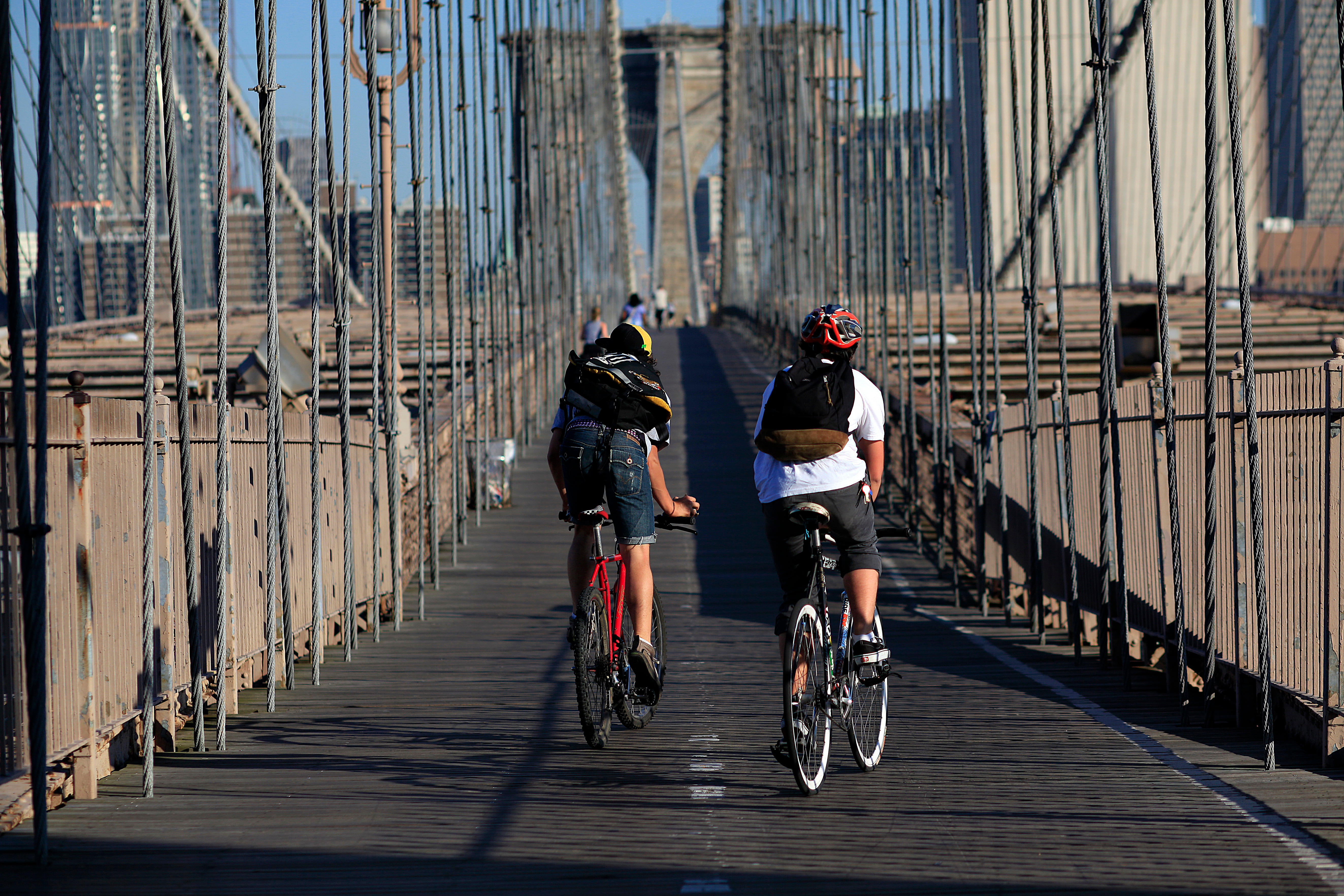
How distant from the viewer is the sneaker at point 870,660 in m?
5.45

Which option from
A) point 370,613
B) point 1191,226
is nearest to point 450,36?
point 370,613

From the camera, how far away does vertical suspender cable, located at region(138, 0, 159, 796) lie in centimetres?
532

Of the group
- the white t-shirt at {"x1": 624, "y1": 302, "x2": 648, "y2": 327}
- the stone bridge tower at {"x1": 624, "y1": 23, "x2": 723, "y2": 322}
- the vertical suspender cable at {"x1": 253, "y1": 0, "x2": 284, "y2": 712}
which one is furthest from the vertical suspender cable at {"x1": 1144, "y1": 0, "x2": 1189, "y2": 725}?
the stone bridge tower at {"x1": 624, "y1": 23, "x2": 723, "y2": 322}

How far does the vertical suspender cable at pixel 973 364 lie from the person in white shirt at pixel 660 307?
48.6 meters

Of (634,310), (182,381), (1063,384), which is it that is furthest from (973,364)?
(634,310)

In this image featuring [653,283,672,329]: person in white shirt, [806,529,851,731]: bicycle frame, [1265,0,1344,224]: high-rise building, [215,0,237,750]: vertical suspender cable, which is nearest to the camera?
[806,529,851,731]: bicycle frame

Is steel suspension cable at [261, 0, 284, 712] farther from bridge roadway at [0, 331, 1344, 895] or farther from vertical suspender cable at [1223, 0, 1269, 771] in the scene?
vertical suspender cable at [1223, 0, 1269, 771]

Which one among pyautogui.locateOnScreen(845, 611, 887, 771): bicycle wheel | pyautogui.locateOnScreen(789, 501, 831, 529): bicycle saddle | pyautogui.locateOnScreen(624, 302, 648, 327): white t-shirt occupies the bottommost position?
pyautogui.locateOnScreen(845, 611, 887, 771): bicycle wheel

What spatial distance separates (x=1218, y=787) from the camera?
512 cm

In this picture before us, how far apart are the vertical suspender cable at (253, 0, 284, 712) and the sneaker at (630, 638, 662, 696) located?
5.68ft

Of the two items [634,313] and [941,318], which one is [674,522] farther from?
[634,313]

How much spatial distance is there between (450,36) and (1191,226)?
154ft

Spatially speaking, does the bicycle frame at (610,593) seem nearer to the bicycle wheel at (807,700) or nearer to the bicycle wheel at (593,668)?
the bicycle wheel at (593,668)

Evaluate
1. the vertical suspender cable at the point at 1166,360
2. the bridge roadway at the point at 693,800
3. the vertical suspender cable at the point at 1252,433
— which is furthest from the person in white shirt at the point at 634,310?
the vertical suspender cable at the point at 1252,433
